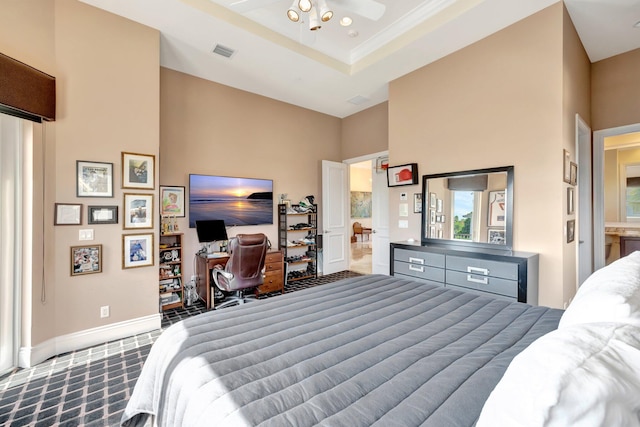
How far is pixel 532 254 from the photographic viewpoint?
8.70 feet

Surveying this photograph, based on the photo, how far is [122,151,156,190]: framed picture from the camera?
2.90 m

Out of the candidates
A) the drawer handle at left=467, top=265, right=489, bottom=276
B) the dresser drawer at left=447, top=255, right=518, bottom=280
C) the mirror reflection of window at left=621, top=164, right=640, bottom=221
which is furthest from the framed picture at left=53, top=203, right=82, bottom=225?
the mirror reflection of window at left=621, top=164, right=640, bottom=221

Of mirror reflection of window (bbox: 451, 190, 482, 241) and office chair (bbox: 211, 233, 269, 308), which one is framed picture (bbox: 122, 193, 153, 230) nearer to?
office chair (bbox: 211, 233, 269, 308)

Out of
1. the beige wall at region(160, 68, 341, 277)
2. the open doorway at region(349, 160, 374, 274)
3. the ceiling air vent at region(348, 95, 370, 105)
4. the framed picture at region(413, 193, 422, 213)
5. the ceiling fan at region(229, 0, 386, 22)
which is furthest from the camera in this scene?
the open doorway at region(349, 160, 374, 274)

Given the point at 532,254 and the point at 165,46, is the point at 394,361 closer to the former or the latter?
the point at 532,254

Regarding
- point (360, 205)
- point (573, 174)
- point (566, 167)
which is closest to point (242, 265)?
point (566, 167)

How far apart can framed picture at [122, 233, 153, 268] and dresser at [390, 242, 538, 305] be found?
3003mm

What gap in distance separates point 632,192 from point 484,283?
455 centimetres

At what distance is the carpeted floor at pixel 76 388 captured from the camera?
1764 millimetres

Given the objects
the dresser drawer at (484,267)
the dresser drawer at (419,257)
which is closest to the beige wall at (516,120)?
the dresser drawer at (484,267)

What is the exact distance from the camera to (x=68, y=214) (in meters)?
2.62

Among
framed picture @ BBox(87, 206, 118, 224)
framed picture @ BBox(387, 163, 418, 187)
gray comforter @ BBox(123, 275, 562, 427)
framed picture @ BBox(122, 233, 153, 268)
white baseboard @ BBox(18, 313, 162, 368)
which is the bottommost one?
white baseboard @ BBox(18, 313, 162, 368)

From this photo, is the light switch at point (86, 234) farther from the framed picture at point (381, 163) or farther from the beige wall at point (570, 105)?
the beige wall at point (570, 105)

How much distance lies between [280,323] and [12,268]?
2653 millimetres
